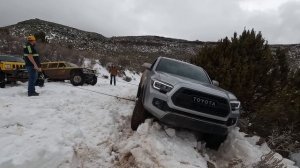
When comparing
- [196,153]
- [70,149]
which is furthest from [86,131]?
[196,153]

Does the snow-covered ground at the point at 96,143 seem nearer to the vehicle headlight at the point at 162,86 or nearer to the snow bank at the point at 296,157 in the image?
the vehicle headlight at the point at 162,86

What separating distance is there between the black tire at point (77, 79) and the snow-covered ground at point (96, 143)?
808 centimetres

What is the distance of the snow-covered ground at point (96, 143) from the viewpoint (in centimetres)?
546

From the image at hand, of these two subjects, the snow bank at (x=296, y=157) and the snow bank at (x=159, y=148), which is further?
the snow bank at (x=296, y=157)

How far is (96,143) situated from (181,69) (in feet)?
9.00

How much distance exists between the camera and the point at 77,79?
53.6 feet

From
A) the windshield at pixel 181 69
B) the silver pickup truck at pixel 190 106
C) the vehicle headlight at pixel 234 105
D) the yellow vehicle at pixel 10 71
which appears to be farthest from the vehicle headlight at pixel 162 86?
the yellow vehicle at pixel 10 71

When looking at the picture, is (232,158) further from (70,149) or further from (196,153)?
(70,149)

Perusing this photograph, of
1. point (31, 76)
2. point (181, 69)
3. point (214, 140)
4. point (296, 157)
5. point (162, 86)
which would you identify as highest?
point (181, 69)

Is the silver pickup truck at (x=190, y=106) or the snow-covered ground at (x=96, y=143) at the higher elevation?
the silver pickup truck at (x=190, y=106)

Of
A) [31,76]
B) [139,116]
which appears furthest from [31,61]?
[139,116]

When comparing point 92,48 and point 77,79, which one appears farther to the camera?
point 92,48

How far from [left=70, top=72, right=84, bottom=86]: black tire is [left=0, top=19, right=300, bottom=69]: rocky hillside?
10156mm

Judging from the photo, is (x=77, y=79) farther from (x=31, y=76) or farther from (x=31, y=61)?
(x=31, y=61)
